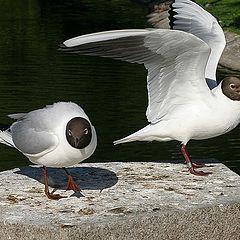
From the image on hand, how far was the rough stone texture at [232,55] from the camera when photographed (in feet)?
63.1

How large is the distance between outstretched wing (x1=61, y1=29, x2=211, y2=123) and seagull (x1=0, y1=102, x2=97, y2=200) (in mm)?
489

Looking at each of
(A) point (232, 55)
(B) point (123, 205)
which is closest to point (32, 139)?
(B) point (123, 205)

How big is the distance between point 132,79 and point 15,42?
6.04 m

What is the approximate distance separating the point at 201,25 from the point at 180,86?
102 centimetres

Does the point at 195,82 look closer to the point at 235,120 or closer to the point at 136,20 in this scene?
the point at 235,120

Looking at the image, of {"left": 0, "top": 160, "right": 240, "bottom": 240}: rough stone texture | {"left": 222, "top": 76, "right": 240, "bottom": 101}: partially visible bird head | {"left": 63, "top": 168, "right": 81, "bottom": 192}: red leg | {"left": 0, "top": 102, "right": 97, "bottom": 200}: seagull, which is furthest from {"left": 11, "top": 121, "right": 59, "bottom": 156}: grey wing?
{"left": 222, "top": 76, "right": 240, "bottom": 101}: partially visible bird head

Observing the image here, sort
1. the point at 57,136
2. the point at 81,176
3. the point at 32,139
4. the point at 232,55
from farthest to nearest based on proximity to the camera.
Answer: the point at 232,55, the point at 81,176, the point at 32,139, the point at 57,136

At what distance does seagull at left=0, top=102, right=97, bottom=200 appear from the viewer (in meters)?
6.30

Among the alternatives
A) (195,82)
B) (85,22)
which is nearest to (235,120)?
(195,82)

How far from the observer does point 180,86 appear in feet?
25.2

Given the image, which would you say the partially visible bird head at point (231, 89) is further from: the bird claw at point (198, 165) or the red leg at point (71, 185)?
the red leg at point (71, 185)

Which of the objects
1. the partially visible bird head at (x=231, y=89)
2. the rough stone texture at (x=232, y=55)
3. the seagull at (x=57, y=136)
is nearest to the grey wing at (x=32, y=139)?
the seagull at (x=57, y=136)

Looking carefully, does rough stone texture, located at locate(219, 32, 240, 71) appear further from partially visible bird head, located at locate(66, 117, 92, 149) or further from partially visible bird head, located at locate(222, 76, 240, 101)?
partially visible bird head, located at locate(66, 117, 92, 149)

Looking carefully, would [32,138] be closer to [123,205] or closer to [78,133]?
[78,133]
